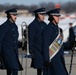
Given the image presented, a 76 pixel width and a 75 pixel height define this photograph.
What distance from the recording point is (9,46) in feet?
27.4

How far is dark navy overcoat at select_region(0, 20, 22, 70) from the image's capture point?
8.34m

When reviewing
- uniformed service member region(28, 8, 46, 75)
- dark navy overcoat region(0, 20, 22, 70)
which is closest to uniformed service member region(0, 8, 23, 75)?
dark navy overcoat region(0, 20, 22, 70)

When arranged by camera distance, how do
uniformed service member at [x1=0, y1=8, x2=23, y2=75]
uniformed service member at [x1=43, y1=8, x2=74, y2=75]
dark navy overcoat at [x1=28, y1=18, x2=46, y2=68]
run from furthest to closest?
1. dark navy overcoat at [x1=28, y1=18, x2=46, y2=68]
2. uniformed service member at [x1=0, y1=8, x2=23, y2=75]
3. uniformed service member at [x1=43, y1=8, x2=74, y2=75]

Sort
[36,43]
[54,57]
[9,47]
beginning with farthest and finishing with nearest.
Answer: [36,43], [9,47], [54,57]

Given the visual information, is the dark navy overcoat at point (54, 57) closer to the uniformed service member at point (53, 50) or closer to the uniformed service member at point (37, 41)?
the uniformed service member at point (53, 50)

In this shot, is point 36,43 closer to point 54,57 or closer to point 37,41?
point 37,41

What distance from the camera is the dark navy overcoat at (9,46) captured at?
27.3 ft

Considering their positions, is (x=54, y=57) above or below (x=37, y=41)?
below

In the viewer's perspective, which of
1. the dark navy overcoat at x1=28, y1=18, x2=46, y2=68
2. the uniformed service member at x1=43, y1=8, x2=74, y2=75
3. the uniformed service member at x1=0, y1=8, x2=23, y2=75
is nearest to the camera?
the uniformed service member at x1=43, y1=8, x2=74, y2=75

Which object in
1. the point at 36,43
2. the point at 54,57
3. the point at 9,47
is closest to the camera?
the point at 54,57

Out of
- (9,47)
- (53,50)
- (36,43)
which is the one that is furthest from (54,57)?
(36,43)

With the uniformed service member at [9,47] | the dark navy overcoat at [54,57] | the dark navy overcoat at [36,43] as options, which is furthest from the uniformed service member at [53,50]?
the dark navy overcoat at [36,43]

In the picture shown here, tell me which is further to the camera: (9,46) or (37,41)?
(37,41)

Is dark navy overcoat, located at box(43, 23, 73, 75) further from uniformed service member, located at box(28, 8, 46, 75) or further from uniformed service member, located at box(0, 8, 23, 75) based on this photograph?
uniformed service member, located at box(28, 8, 46, 75)
